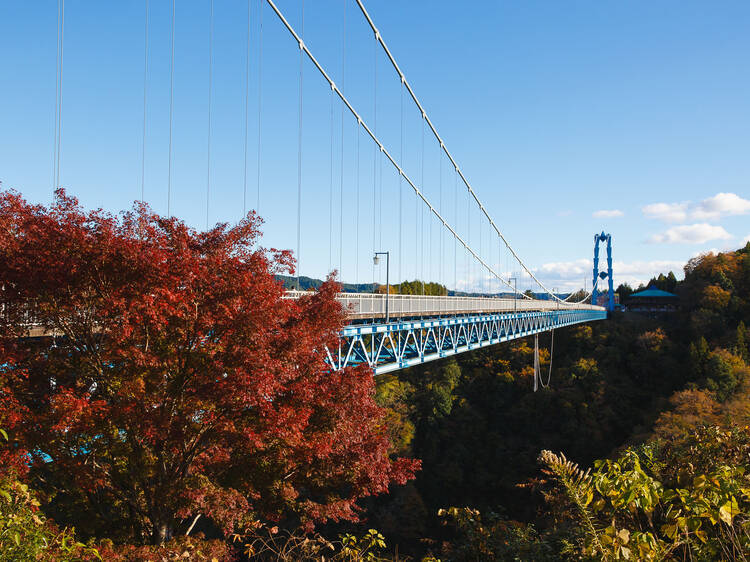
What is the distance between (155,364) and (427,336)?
14506 millimetres

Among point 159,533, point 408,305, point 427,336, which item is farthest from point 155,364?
point 408,305

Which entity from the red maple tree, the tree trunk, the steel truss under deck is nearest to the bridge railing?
the steel truss under deck

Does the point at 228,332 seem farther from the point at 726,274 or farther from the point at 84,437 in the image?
the point at 726,274

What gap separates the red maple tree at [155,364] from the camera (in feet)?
18.9

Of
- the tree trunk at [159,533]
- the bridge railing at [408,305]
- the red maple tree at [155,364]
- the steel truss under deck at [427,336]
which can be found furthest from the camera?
the bridge railing at [408,305]

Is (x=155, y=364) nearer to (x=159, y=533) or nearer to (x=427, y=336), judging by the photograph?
(x=159, y=533)

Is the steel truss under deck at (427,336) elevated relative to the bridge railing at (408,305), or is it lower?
lower

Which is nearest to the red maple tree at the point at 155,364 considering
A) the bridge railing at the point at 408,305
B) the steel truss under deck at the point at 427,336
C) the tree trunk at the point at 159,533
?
the tree trunk at the point at 159,533

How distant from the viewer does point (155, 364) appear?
583 centimetres

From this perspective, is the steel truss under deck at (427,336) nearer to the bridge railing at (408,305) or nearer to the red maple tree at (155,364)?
the bridge railing at (408,305)

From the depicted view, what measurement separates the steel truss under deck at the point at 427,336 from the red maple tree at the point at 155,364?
6.39 feet

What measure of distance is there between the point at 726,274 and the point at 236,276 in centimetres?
5783

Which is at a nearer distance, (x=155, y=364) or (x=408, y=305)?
(x=155, y=364)

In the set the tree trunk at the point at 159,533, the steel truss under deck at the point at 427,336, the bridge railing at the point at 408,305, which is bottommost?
the tree trunk at the point at 159,533
